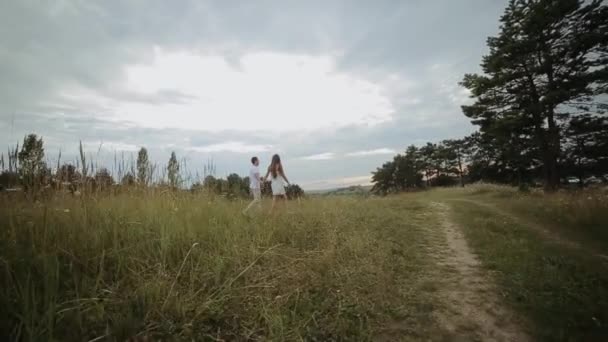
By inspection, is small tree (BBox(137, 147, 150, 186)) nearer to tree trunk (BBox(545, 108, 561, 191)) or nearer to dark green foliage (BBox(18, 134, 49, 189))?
dark green foliage (BBox(18, 134, 49, 189))

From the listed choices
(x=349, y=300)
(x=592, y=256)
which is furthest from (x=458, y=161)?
(x=349, y=300)

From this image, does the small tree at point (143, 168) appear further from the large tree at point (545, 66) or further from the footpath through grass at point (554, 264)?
the large tree at point (545, 66)

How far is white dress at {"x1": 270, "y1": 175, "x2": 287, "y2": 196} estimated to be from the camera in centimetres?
801

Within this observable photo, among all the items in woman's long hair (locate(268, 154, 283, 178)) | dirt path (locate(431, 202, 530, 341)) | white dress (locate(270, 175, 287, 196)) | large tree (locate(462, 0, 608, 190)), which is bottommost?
dirt path (locate(431, 202, 530, 341))

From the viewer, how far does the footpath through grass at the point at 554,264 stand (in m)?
2.92

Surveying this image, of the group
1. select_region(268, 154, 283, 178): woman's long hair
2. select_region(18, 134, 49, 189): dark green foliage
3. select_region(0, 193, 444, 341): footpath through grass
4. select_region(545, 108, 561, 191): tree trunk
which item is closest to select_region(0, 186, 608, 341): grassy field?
select_region(0, 193, 444, 341): footpath through grass

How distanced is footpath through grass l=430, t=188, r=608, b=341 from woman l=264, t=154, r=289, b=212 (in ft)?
16.5

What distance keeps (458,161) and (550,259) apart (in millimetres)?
52384

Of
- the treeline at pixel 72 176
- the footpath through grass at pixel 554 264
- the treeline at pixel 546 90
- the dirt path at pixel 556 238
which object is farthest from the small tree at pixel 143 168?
the treeline at pixel 546 90

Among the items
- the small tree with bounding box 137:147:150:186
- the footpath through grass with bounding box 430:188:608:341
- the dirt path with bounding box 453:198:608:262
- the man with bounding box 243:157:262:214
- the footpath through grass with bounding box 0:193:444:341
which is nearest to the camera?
the footpath through grass with bounding box 0:193:444:341

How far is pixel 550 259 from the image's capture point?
4773mm

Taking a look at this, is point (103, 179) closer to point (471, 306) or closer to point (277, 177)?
point (277, 177)

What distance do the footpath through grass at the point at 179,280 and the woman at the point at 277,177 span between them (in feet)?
10.6

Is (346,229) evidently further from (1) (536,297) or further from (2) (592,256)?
(2) (592,256)
